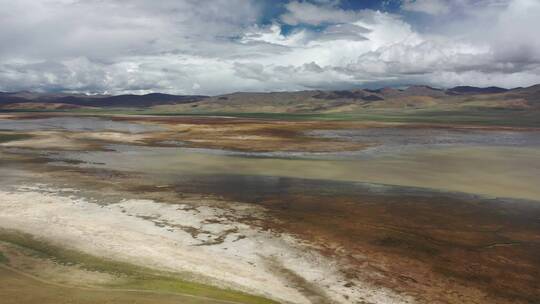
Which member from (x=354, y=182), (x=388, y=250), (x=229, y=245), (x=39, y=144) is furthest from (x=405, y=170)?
(x=39, y=144)

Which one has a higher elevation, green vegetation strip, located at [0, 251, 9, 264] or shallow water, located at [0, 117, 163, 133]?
shallow water, located at [0, 117, 163, 133]

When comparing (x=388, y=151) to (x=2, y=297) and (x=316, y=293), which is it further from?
(x=2, y=297)

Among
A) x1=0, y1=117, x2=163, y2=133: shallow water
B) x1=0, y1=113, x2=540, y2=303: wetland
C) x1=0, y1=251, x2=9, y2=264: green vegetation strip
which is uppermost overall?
x1=0, y1=117, x2=163, y2=133: shallow water

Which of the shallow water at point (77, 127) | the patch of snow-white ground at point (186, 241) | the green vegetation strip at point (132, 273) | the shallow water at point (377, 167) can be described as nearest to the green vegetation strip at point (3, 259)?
the green vegetation strip at point (132, 273)

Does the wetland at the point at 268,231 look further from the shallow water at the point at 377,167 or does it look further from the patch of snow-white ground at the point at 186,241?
the shallow water at the point at 377,167

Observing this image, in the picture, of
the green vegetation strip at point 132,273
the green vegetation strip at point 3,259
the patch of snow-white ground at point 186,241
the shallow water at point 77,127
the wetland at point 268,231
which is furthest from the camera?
the shallow water at point 77,127

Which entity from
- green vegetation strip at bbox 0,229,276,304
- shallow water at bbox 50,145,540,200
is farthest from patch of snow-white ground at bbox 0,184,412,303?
shallow water at bbox 50,145,540,200

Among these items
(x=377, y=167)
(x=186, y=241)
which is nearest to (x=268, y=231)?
(x=186, y=241)

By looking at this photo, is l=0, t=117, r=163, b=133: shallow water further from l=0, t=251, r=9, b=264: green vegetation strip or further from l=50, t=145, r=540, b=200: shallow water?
l=0, t=251, r=9, b=264: green vegetation strip
